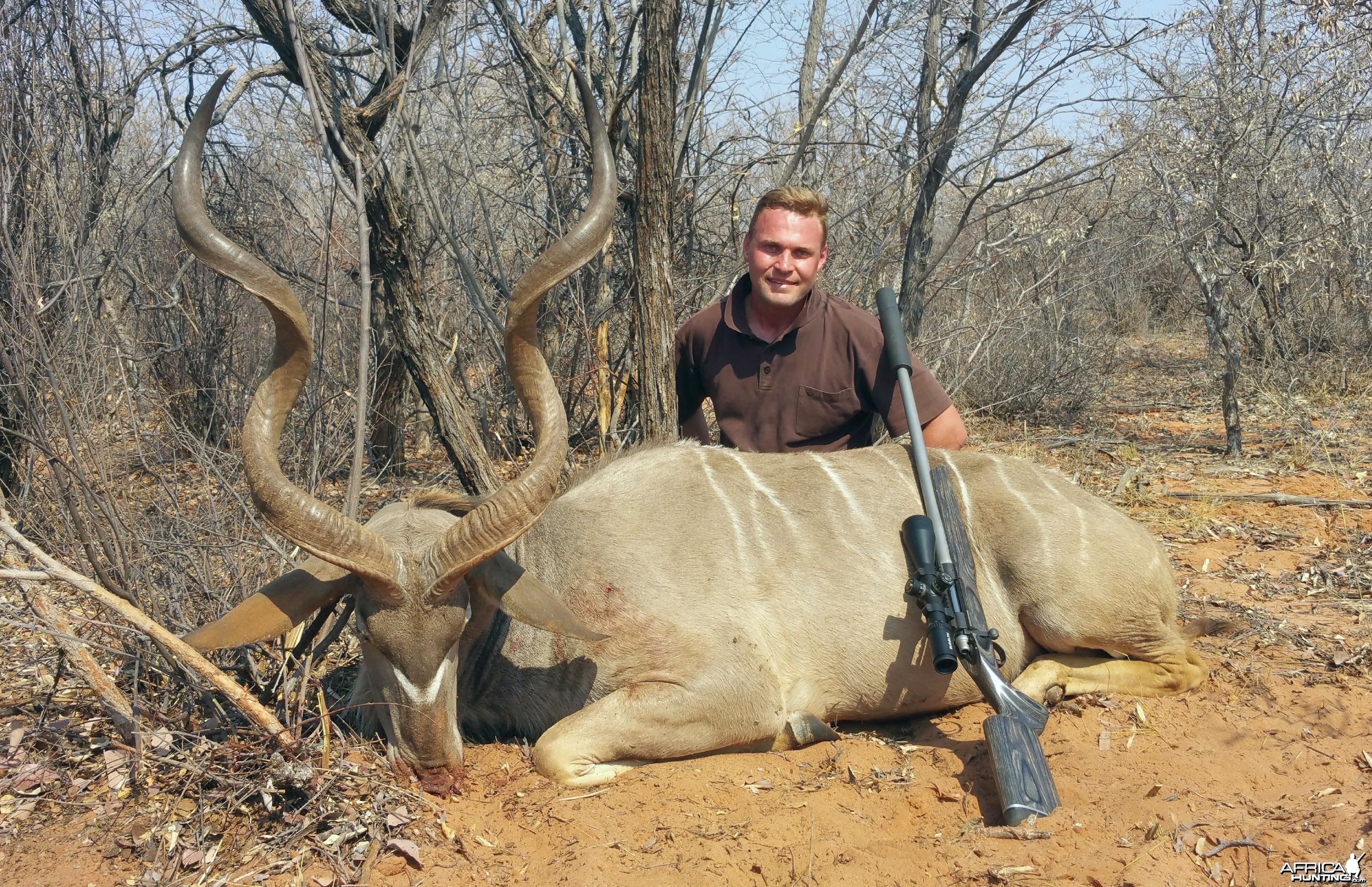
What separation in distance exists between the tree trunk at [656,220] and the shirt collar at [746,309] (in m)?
0.26

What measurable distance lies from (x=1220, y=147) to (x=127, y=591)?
7676 mm

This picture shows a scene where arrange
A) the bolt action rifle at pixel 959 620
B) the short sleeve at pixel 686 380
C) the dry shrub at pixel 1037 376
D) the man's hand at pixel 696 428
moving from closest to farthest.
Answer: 1. the bolt action rifle at pixel 959 620
2. the short sleeve at pixel 686 380
3. the man's hand at pixel 696 428
4. the dry shrub at pixel 1037 376

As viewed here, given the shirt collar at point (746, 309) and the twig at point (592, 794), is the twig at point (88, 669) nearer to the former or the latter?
the twig at point (592, 794)

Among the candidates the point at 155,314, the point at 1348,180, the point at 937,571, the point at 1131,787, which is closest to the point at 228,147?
the point at 155,314

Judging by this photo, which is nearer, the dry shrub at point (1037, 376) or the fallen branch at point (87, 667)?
the fallen branch at point (87, 667)

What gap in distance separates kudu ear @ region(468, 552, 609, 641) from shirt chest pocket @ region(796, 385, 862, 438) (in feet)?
5.48

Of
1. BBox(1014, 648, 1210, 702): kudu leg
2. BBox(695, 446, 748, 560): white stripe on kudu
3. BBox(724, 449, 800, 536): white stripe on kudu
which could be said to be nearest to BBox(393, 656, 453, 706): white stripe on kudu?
BBox(695, 446, 748, 560): white stripe on kudu

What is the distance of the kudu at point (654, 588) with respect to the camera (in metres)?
3.14

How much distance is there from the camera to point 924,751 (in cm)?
367

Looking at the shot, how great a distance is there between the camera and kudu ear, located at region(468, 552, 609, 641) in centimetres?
329

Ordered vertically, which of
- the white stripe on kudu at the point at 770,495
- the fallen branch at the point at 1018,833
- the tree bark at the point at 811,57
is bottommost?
the fallen branch at the point at 1018,833

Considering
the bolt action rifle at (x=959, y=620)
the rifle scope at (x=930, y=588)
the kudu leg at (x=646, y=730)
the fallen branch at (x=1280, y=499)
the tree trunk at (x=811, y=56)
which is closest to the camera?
the bolt action rifle at (x=959, y=620)

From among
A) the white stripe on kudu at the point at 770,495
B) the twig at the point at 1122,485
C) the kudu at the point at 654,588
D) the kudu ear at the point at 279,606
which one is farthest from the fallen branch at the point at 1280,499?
the kudu ear at the point at 279,606

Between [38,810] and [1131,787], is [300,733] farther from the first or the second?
[1131,787]
